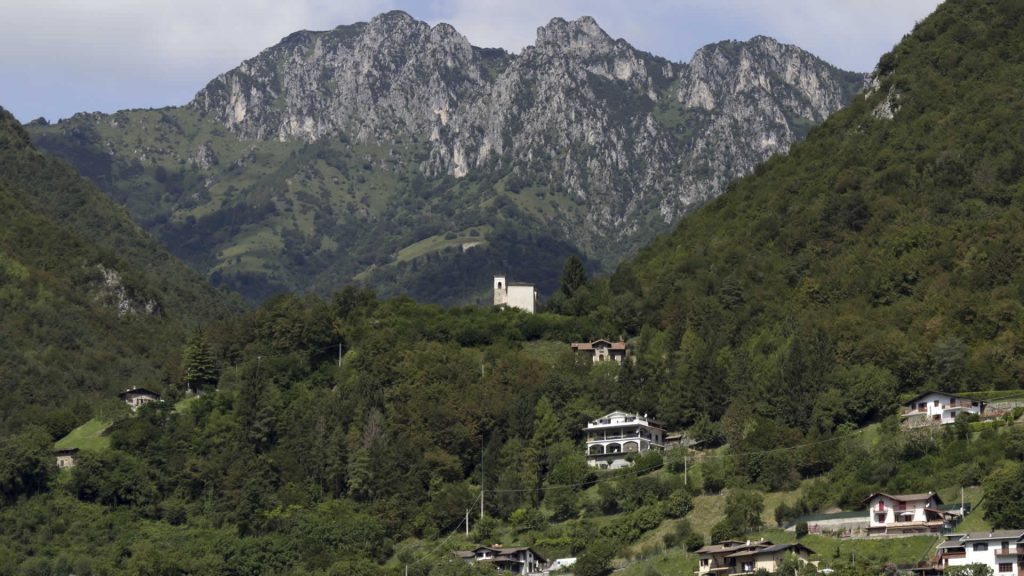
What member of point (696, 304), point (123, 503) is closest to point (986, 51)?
point (696, 304)

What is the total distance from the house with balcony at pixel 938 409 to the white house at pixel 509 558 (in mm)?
22870

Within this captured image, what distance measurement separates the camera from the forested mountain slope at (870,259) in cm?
11069

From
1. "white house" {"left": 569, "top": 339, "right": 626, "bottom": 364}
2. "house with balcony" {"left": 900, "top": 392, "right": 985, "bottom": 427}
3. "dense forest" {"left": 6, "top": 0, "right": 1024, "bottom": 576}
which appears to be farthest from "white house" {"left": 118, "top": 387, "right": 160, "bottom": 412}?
"house with balcony" {"left": 900, "top": 392, "right": 985, "bottom": 427}

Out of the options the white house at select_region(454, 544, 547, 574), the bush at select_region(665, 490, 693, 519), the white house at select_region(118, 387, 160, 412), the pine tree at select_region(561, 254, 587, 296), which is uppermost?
the pine tree at select_region(561, 254, 587, 296)

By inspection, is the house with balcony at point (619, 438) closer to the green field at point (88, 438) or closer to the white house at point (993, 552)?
the white house at point (993, 552)

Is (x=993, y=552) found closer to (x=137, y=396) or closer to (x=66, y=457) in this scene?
(x=66, y=457)

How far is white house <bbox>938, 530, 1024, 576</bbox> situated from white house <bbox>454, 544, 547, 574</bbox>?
77.3 feet

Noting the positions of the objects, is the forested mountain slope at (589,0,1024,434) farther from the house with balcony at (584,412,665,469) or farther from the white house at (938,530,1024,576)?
the white house at (938,530,1024,576)

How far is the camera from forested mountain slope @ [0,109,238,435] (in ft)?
468

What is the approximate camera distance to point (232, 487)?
115 metres

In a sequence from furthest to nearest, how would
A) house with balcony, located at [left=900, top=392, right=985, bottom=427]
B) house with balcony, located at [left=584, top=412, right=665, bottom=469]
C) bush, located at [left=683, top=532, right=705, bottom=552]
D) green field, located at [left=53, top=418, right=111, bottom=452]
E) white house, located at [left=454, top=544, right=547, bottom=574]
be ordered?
green field, located at [left=53, top=418, right=111, bottom=452] → house with balcony, located at [left=584, top=412, right=665, bottom=469] → house with balcony, located at [left=900, top=392, right=985, bottom=427] → white house, located at [left=454, top=544, right=547, bottom=574] → bush, located at [left=683, top=532, right=705, bottom=552]

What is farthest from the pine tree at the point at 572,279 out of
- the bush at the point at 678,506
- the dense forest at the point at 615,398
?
the bush at the point at 678,506

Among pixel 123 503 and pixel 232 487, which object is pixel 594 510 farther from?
pixel 123 503

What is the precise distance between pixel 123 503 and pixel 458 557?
1087 inches
